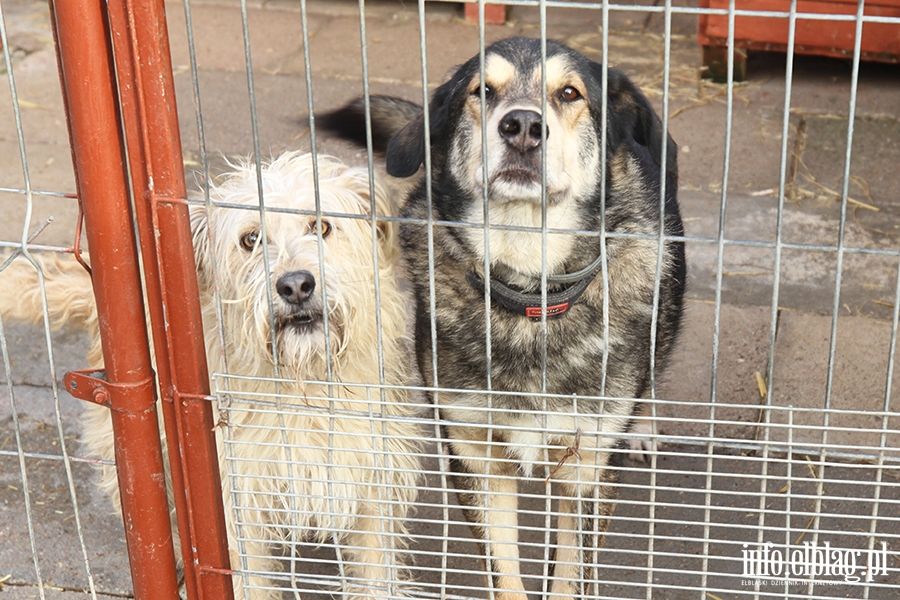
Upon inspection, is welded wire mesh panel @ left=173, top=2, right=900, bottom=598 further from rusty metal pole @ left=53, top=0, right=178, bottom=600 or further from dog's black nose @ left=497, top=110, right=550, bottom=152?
rusty metal pole @ left=53, top=0, right=178, bottom=600

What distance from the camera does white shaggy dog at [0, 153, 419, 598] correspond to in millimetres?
2086

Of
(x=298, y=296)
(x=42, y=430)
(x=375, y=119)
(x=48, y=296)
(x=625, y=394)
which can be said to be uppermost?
(x=375, y=119)

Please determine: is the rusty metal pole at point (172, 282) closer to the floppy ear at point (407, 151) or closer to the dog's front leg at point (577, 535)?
the floppy ear at point (407, 151)

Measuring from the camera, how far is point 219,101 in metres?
5.24

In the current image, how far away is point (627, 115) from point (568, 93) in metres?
0.22

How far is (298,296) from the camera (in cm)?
205

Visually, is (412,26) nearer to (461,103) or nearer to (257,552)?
(461,103)

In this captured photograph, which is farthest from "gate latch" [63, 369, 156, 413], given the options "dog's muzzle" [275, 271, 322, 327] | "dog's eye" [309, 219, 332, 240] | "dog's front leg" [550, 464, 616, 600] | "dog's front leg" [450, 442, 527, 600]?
"dog's front leg" [550, 464, 616, 600]

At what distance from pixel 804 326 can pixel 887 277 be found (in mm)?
561

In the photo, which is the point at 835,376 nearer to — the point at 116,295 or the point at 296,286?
the point at 296,286

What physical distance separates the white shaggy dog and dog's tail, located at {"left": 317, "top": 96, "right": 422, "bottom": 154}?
0.27m

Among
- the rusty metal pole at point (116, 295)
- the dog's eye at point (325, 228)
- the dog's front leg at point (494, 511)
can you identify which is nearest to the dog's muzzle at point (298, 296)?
the dog's eye at point (325, 228)

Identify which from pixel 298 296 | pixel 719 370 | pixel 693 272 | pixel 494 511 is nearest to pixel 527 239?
pixel 298 296

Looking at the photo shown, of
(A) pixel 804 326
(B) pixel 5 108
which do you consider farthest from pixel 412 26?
(A) pixel 804 326
